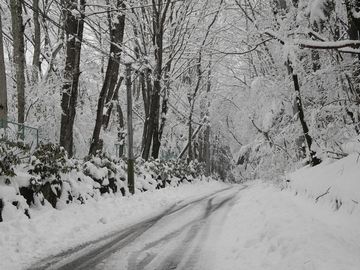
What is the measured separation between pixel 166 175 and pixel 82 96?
914 centimetres

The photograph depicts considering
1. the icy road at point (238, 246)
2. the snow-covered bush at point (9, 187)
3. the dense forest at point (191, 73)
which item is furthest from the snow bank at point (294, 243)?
the snow-covered bush at point (9, 187)

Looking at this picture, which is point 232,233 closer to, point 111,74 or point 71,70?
point 71,70

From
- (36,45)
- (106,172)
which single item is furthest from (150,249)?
(36,45)

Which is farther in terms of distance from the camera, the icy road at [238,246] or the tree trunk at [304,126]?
the tree trunk at [304,126]

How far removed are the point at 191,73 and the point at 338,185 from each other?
31983mm

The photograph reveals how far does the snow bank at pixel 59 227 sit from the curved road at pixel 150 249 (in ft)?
1.12

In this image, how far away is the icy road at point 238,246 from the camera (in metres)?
5.27

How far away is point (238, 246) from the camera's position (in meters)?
6.91

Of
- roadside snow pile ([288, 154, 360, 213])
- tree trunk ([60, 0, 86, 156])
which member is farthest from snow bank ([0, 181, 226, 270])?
roadside snow pile ([288, 154, 360, 213])

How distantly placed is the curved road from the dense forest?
3877mm

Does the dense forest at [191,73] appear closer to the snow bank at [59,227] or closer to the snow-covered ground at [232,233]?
the snow-covered ground at [232,233]

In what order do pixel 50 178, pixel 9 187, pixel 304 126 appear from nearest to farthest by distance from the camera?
pixel 9 187 < pixel 50 178 < pixel 304 126

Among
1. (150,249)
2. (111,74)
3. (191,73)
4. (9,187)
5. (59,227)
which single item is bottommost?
(150,249)

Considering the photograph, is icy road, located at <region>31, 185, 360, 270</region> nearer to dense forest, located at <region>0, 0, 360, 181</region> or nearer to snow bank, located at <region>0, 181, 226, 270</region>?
snow bank, located at <region>0, 181, 226, 270</region>
